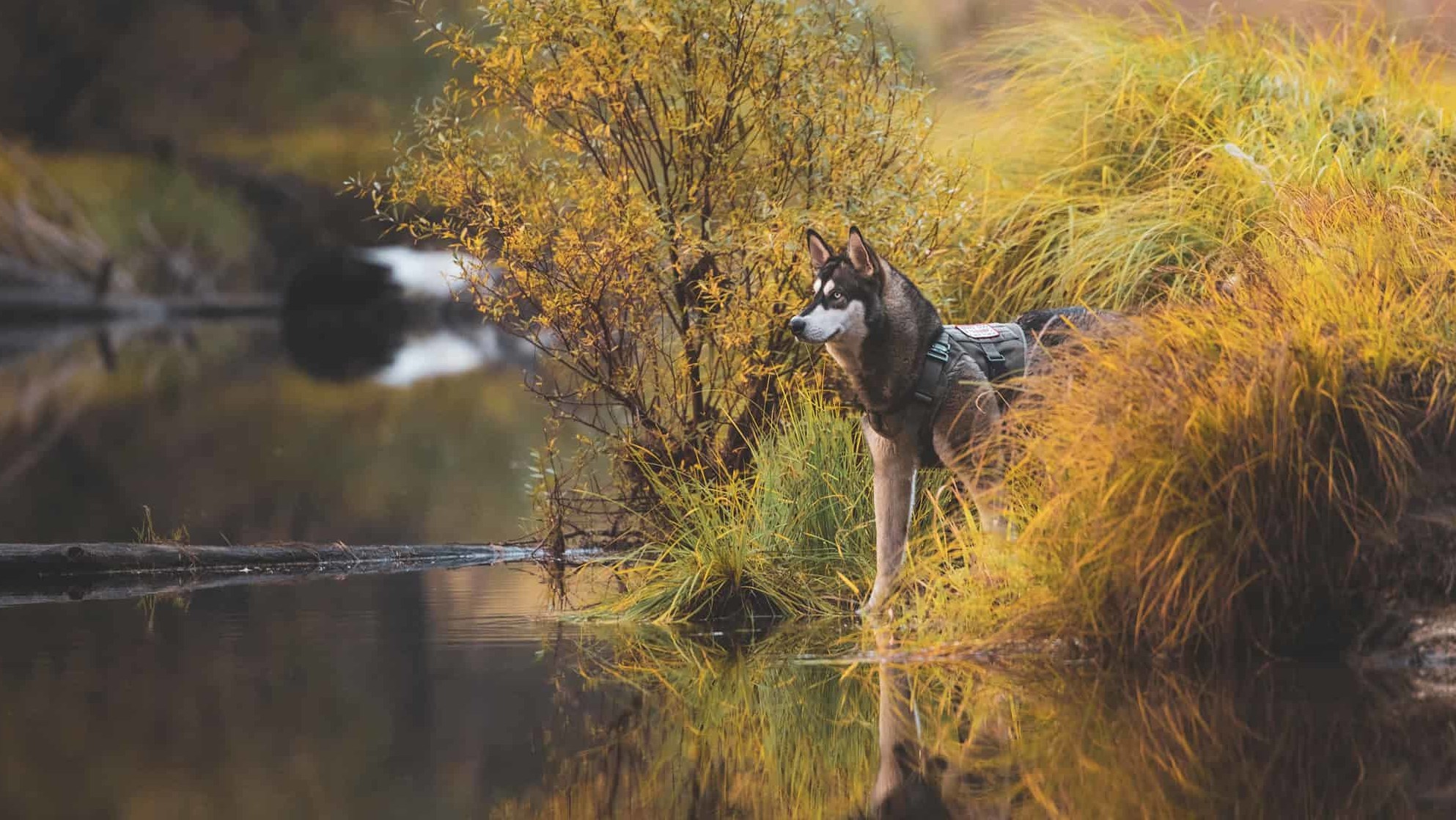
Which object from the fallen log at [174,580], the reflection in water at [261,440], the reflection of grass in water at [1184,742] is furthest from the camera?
the reflection in water at [261,440]

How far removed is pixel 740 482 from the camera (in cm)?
585

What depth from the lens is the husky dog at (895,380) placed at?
4.79 meters

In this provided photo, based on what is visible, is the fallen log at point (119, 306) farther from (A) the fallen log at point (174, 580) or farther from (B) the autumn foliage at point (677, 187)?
(B) the autumn foliage at point (677, 187)

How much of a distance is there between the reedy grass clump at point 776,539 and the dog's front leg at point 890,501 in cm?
31

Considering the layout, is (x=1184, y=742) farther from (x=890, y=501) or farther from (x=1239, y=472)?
(x=890, y=501)

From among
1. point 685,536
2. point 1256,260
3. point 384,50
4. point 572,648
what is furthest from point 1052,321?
point 384,50

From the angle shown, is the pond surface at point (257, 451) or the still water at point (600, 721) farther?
the pond surface at point (257, 451)

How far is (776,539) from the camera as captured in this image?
562cm

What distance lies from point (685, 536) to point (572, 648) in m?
0.80

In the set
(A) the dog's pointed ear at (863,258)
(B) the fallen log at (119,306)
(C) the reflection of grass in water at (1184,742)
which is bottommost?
(C) the reflection of grass in water at (1184,742)

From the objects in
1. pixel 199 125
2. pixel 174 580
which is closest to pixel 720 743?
pixel 174 580

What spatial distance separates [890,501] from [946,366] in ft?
1.47

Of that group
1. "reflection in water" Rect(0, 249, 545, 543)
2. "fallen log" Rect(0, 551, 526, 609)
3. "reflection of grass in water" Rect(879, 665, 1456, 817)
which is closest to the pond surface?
"reflection in water" Rect(0, 249, 545, 543)

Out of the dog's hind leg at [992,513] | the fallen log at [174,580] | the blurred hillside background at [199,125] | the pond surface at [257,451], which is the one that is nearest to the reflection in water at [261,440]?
the pond surface at [257,451]
